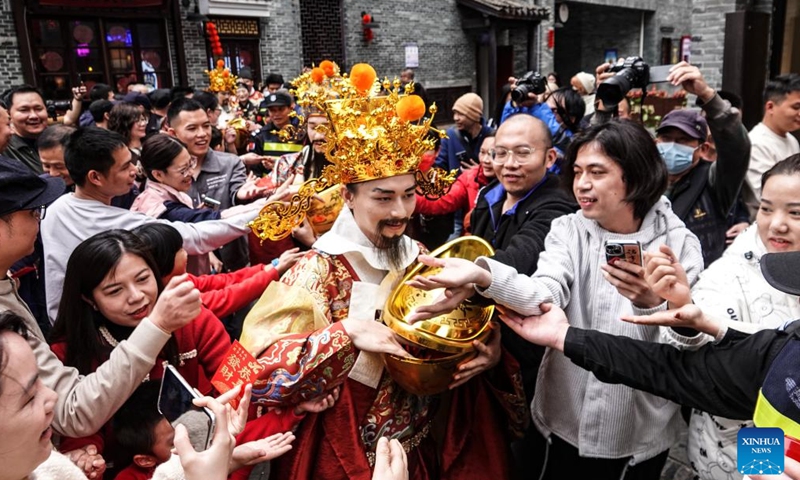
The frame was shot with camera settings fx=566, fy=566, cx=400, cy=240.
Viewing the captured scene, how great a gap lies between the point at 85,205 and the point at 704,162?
313 centimetres

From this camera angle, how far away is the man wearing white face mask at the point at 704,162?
2.59 m

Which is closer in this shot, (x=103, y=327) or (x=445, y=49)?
(x=103, y=327)

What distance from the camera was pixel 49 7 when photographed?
8.66 m

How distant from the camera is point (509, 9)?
14.6m

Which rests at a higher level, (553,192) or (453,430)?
(553,192)

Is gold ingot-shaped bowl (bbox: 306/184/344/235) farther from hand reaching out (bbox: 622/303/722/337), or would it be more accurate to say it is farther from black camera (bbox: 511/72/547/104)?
black camera (bbox: 511/72/547/104)

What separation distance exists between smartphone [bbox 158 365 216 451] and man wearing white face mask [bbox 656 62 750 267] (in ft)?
7.63

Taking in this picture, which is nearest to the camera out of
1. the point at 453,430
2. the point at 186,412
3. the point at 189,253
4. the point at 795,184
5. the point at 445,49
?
the point at 186,412

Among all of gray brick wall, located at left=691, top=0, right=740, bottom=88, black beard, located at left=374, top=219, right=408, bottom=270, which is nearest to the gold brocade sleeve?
black beard, located at left=374, top=219, right=408, bottom=270

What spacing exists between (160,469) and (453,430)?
102cm

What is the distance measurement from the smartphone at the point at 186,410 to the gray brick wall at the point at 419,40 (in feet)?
40.2

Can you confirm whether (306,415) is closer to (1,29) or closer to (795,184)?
(795,184)

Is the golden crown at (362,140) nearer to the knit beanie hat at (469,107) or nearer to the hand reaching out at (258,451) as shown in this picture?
the hand reaching out at (258,451)

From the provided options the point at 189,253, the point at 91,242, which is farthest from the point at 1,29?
the point at 91,242
